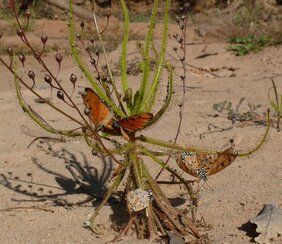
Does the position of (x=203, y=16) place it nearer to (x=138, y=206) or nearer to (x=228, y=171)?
(x=228, y=171)

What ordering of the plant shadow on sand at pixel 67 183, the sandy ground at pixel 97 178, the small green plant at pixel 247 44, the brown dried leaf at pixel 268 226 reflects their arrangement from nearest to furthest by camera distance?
the brown dried leaf at pixel 268 226
the sandy ground at pixel 97 178
the plant shadow on sand at pixel 67 183
the small green plant at pixel 247 44

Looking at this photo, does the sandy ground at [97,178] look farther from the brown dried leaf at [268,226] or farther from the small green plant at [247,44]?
the small green plant at [247,44]

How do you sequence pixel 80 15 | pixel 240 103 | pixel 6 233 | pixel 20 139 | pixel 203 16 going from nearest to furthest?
pixel 6 233, pixel 20 139, pixel 240 103, pixel 80 15, pixel 203 16

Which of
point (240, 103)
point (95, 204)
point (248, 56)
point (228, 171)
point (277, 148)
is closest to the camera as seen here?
point (95, 204)

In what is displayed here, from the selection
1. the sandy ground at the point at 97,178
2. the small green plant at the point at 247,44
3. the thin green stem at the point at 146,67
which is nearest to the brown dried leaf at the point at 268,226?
the sandy ground at the point at 97,178

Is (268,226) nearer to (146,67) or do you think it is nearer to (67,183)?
(146,67)

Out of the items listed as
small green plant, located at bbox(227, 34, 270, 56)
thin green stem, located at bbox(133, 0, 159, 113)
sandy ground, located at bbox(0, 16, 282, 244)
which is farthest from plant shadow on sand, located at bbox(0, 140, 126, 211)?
small green plant, located at bbox(227, 34, 270, 56)

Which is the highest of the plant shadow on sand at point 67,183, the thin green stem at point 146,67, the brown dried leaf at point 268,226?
the thin green stem at point 146,67

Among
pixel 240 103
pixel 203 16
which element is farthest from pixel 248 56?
pixel 203 16
